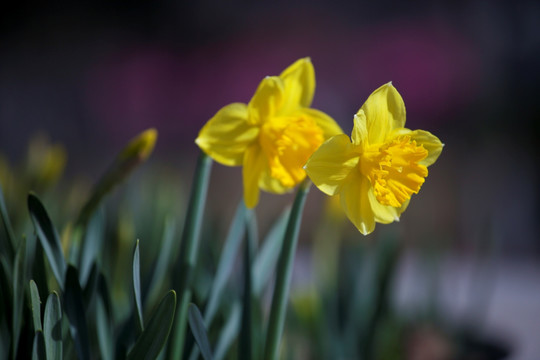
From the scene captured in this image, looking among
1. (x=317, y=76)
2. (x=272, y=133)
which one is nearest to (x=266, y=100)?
(x=272, y=133)

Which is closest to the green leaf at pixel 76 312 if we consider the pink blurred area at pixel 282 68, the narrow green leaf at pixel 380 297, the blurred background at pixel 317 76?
the narrow green leaf at pixel 380 297

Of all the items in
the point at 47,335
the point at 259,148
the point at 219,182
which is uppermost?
the point at 259,148

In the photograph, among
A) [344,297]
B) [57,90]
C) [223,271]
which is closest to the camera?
[223,271]

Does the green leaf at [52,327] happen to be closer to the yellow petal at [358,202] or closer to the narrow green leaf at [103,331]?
the narrow green leaf at [103,331]

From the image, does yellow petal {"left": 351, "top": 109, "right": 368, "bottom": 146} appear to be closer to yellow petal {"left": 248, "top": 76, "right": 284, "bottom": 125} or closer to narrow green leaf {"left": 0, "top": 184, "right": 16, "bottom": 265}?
yellow petal {"left": 248, "top": 76, "right": 284, "bottom": 125}

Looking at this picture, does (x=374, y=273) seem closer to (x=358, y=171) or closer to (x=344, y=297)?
(x=344, y=297)

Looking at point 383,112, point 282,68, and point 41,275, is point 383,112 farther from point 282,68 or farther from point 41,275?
point 282,68

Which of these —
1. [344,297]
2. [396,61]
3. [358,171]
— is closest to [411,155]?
[358,171]

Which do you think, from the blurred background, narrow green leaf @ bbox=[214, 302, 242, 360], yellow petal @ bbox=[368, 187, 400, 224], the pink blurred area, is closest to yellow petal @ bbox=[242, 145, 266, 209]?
yellow petal @ bbox=[368, 187, 400, 224]
